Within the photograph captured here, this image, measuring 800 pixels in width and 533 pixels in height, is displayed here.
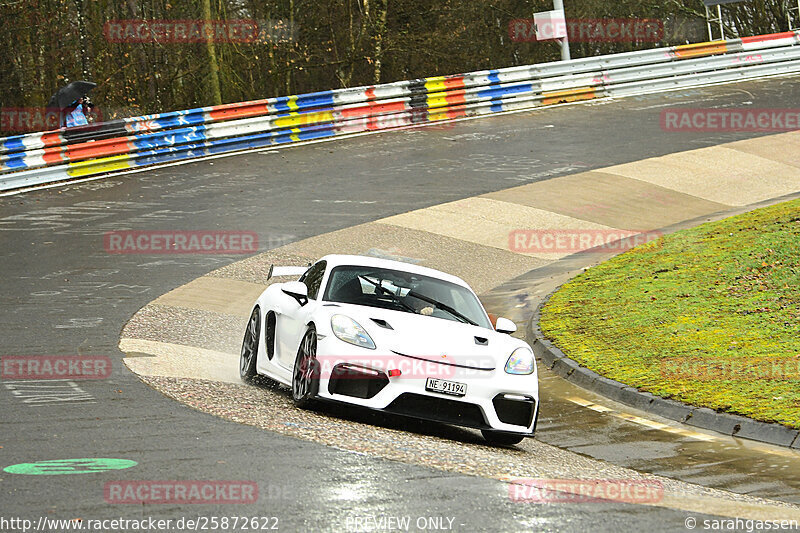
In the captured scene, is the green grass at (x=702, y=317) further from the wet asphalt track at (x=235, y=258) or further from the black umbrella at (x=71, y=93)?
the black umbrella at (x=71, y=93)

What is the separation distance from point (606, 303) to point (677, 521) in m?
8.74

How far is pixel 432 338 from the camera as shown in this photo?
865cm

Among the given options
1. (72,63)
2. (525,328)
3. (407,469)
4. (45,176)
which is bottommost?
(525,328)

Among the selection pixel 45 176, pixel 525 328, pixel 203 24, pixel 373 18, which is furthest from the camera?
pixel 373 18

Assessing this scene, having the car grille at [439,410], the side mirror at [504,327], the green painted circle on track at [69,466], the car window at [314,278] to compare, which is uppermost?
the car window at [314,278]

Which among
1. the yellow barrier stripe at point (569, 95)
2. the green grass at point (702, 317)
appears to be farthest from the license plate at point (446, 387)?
the yellow barrier stripe at point (569, 95)

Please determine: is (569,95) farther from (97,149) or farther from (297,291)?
(297,291)

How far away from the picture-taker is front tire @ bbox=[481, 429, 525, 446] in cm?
883

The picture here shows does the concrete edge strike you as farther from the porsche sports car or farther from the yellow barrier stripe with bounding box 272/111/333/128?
the yellow barrier stripe with bounding box 272/111/333/128

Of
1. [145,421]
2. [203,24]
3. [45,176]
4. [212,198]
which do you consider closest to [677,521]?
[145,421]

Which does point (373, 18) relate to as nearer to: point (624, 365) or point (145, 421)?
point (624, 365)

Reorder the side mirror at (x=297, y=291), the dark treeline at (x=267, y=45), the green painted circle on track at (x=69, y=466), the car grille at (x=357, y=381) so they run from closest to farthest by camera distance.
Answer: the green painted circle on track at (x=69, y=466), the car grille at (x=357, y=381), the side mirror at (x=297, y=291), the dark treeline at (x=267, y=45)

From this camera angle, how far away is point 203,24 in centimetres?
3356

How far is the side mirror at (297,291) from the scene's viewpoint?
9461mm
